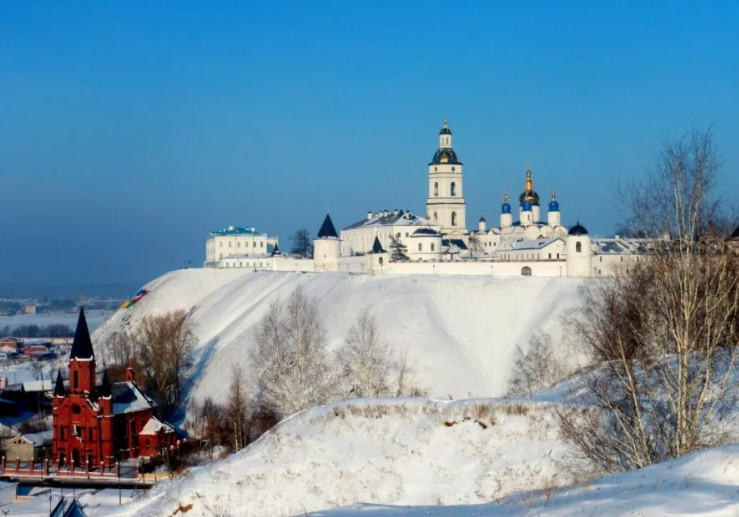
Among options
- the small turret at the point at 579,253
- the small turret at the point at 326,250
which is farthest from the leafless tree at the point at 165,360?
the small turret at the point at 579,253

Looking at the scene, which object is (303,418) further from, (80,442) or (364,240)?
(364,240)

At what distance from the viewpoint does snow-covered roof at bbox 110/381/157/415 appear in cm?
4175

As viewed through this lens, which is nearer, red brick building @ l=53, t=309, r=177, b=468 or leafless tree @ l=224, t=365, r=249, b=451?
leafless tree @ l=224, t=365, r=249, b=451

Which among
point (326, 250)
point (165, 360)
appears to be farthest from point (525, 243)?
point (165, 360)

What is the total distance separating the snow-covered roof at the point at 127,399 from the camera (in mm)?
41750

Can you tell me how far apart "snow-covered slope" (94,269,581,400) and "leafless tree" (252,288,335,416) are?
16.4 feet

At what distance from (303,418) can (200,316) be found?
54578 millimetres

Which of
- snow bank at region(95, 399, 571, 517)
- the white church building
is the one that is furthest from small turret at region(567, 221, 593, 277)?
snow bank at region(95, 399, 571, 517)

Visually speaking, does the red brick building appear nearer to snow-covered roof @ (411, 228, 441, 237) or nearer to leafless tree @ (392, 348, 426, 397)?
leafless tree @ (392, 348, 426, 397)

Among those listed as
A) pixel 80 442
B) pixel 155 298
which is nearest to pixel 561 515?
pixel 80 442

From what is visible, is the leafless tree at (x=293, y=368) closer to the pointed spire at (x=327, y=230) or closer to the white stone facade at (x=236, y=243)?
the pointed spire at (x=327, y=230)

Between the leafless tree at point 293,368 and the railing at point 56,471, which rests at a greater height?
the leafless tree at point 293,368

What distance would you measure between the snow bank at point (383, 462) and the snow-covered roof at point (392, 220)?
7029 cm

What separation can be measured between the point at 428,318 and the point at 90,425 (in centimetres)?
2621
